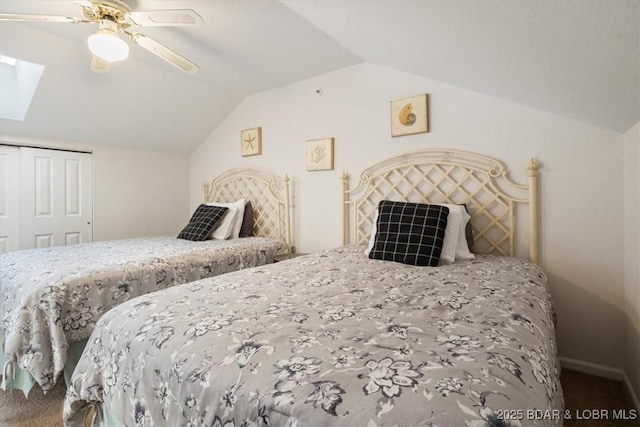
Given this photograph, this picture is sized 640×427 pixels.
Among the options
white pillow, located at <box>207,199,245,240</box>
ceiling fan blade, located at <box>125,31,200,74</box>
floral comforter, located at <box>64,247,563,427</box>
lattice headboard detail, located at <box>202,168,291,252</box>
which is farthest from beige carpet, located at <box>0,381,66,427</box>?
ceiling fan blade, located at <box>125,31,200,74</box>

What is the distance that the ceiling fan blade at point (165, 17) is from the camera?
1.59 meters

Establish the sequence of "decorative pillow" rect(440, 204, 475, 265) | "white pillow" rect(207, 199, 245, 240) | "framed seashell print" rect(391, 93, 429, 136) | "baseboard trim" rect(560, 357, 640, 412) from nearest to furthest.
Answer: "baseboard trim" rect(560, 357, 640, 412)
"decorative pillow" rect(440, 204, 475, 265)
"framed seashell print" rect(391, 93, 429, 136)
"white pillow" rect(207, 199, 245, 240)

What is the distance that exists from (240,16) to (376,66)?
1235mm

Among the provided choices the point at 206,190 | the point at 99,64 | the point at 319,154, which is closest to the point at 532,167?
the point at 319,154

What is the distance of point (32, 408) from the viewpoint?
63.0 inches

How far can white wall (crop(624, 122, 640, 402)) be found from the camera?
1.57 meters

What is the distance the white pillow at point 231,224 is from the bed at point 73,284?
17 centimetres

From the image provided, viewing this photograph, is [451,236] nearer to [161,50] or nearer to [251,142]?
[161,50]

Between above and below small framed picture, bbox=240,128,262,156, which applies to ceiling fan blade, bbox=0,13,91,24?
above

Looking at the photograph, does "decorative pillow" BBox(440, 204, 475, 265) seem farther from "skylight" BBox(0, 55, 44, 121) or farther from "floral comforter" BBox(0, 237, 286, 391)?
"skylight" BBox(0, 55, 44, 121)

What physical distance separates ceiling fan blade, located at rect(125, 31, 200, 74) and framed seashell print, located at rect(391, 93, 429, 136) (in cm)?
157

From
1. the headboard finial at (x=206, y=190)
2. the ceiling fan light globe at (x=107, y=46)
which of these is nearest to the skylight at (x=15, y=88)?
the ceiling fan light globe at (x=107, y=46)

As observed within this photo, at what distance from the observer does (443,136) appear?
235cm

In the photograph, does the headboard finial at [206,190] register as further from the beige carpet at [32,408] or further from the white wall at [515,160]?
the beige carpet at [32,408]
